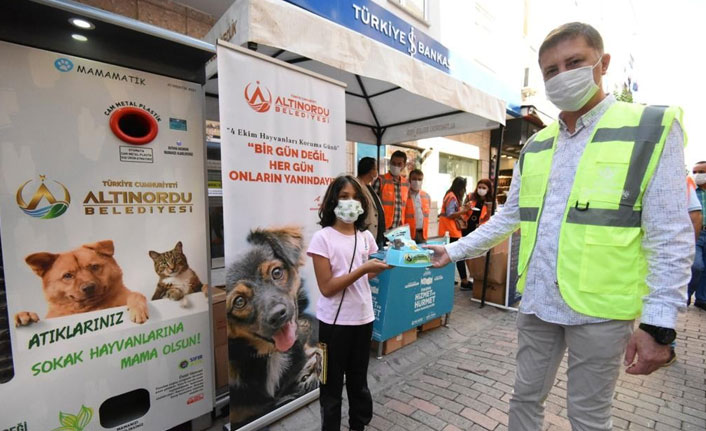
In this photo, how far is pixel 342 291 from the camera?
188 centimetres

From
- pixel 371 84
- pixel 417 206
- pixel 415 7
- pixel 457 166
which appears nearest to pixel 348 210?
pixel 371 84

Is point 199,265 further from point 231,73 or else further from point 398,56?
point 398,56

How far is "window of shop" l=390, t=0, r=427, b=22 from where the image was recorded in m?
5.98

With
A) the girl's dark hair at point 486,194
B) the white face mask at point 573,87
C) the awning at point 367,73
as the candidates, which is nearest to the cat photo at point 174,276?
the awning at point 367,73

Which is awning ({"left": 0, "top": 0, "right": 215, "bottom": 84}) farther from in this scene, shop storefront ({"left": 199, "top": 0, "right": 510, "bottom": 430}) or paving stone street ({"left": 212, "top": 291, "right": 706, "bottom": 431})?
paving stone street ({"left": 212, "top": 291, "right": 706, "bottom": 431})

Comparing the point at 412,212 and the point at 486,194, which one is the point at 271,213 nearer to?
the point at 412,212

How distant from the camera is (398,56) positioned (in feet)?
8.62

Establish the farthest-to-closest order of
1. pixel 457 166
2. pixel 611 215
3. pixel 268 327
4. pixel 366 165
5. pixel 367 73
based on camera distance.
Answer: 1. pixel 457 166
2. pixel 366 165
3. pixel 367 73
4. pixel 268 327
5. pixel 611 215

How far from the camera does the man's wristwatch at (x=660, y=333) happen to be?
1145 mm

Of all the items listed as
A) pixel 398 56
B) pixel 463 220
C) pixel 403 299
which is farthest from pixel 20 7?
pixel 463 220

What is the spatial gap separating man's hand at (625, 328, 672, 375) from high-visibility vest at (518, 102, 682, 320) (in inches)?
3.5

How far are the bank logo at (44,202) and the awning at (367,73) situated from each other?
50.5 inches

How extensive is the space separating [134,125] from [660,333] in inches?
109

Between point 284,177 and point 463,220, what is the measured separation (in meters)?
4.23
